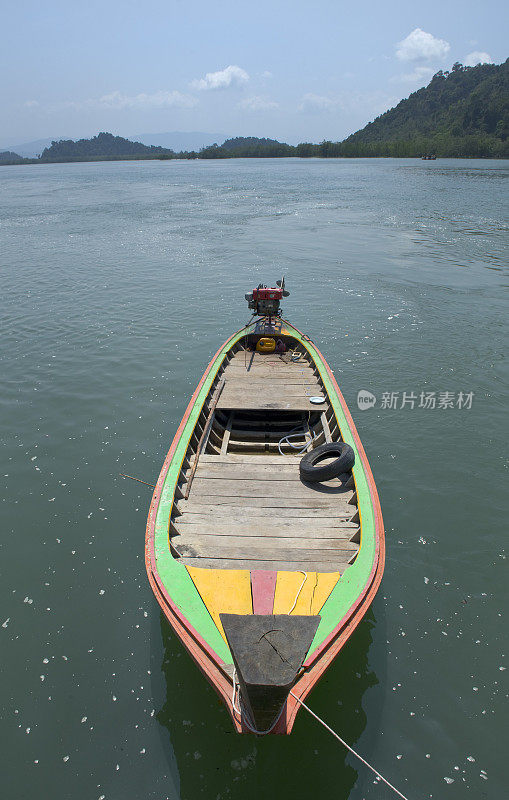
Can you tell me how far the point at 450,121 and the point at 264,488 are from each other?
180m

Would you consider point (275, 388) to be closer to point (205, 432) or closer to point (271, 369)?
point (271, 369)

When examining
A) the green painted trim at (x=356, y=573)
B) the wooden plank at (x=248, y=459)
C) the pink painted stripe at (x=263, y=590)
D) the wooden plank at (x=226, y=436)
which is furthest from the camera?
the wooden plank at (x=226, y=436)

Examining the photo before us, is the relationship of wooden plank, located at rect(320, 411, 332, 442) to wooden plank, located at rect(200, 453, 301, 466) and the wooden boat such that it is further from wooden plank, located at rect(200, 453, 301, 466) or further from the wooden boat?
wooden plank, located at rect(200, 453, 301, 466)

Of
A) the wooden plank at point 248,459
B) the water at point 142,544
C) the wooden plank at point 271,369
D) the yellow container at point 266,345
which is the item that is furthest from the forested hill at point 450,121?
the wooden plank at point 248,459

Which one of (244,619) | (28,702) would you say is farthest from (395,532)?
(28,702)

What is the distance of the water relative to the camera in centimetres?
528

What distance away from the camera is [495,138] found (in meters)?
122

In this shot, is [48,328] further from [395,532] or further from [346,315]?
[395,532]

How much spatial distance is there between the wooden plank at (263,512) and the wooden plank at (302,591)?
50.5 inches

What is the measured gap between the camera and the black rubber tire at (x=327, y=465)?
7418 millimetres

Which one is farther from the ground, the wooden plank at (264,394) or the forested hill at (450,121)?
the forested hill at (450,121)

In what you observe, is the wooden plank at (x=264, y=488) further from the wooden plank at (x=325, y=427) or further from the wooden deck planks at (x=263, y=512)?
the wooden plank at (x=325, y=427)

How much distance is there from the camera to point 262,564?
19.6 ft

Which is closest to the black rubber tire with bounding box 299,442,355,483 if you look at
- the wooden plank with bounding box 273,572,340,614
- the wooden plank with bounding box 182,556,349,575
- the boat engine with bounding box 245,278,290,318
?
the wooden plank with bounding box 182,556,349,575
